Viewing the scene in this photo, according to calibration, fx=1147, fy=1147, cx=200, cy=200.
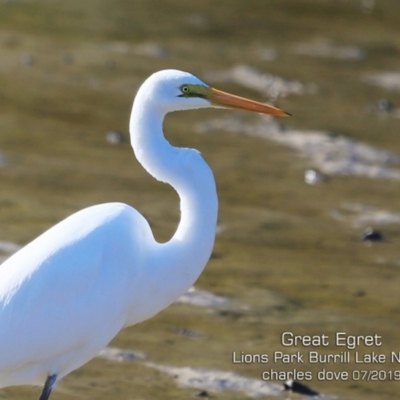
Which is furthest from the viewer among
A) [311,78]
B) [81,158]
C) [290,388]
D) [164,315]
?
[311,78]

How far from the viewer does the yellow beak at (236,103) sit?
4.91m

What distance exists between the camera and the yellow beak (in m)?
4.91

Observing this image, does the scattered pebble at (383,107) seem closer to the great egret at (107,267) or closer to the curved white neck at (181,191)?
the great egret at (107,267)

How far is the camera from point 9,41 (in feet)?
38.9

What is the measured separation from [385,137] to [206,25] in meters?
3.60

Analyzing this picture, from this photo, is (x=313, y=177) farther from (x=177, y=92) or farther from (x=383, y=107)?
(x=177, y=92)

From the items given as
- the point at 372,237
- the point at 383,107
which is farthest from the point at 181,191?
the point at 383,107

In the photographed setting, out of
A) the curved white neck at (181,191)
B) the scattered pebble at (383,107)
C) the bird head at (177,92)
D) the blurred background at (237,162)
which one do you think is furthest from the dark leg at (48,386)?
the scattered pebble at (383,107)

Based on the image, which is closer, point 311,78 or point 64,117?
point 64,117

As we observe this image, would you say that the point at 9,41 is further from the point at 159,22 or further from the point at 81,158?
the point at 81,158

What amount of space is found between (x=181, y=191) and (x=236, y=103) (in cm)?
49

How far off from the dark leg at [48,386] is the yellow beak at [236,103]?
1.35 metres

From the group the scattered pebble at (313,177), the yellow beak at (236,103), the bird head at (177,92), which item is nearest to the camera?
the bird head at (177,92)

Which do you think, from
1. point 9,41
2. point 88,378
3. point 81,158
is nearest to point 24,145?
point 81,158
